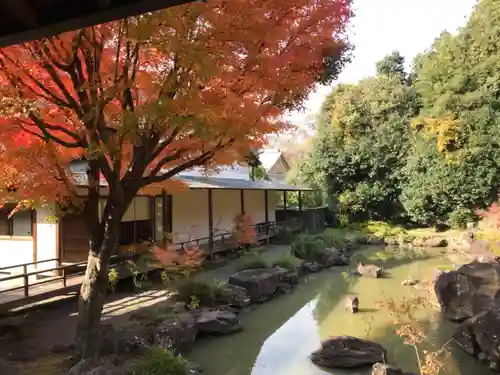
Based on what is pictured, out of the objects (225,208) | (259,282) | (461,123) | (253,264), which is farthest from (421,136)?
(259,282)

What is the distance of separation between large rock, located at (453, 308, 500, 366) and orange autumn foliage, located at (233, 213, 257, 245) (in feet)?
30.7

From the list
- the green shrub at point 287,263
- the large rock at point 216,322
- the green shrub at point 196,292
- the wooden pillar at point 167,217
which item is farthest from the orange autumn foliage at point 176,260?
the green shrub at point 287,263

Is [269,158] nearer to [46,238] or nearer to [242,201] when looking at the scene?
[242,201]

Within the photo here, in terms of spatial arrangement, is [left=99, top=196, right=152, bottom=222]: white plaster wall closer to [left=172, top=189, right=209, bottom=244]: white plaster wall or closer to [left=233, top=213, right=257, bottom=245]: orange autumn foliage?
[left=172, top=189, right=209, bottom=244]: white plaster wall

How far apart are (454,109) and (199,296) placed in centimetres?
1766

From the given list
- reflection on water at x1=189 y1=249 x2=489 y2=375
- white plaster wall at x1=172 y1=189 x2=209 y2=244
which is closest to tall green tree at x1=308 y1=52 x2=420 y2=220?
reflection on water at x1=189 y1=249 x2=489 y2=375

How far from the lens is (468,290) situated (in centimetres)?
1023

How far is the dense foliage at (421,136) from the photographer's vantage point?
2139 cm

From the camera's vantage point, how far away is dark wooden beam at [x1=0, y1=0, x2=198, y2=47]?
2.98m

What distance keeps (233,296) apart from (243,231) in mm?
6290

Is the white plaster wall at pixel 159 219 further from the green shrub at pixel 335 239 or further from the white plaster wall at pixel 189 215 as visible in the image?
the green shrub at pixel 335 239

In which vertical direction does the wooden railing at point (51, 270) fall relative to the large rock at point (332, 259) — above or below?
above

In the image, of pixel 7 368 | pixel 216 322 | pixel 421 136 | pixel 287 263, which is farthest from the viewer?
pixel 421 136

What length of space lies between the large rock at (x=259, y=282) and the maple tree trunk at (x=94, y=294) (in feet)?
18.2
